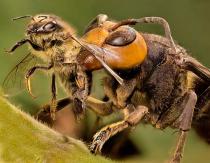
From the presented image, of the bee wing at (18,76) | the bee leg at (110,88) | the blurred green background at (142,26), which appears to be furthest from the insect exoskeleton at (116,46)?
the blurred green background at (142,26)

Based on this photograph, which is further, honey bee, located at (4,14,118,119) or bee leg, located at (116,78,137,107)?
bee leg, located at (116,78,137,107)

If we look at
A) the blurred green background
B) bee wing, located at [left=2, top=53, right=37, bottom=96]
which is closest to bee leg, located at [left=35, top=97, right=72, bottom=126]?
bee wing, located at [left=2, top=53, right=37, bottom=96]

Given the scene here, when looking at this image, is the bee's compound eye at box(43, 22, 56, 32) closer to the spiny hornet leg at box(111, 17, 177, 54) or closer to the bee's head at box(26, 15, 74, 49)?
the bee's head at box(26, 15, 74, 49)

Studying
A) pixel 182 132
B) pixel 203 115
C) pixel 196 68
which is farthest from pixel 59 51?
pixel 203 115

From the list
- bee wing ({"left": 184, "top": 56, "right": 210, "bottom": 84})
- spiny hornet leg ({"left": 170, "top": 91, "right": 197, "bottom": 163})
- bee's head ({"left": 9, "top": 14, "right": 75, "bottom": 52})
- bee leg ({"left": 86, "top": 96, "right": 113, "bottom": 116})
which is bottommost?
bee leg ({"left": 86, "top": 96, "right": 113, "bottom": 116})

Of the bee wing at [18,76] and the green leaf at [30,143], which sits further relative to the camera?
the bee wing at [18,76]

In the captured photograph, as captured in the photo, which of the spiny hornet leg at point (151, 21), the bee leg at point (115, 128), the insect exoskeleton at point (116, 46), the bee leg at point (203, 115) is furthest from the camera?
the bee leg at point (203, 115)

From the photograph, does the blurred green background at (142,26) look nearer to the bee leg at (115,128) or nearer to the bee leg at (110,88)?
the bee leg at (110,88)
